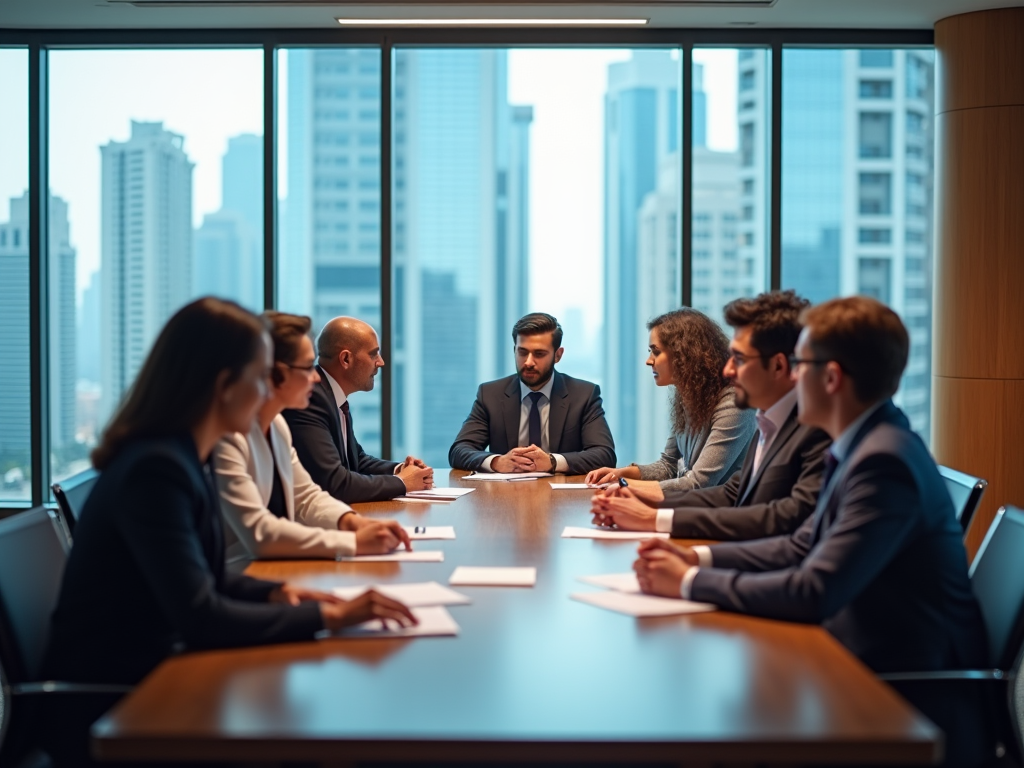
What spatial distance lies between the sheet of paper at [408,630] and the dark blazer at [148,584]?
3.2 inches

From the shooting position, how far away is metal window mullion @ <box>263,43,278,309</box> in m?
6.89

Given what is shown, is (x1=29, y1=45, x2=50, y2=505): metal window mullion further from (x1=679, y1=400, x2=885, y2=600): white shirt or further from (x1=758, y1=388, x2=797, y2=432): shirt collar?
(x1=679, y1=400, x2=885, y2=600): white shirt

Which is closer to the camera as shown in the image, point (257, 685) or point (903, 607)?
point (257, 685)

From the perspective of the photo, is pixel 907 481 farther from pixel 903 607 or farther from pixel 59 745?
pixel 59 745

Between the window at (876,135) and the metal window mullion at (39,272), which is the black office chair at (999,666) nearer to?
the window at (876,135)

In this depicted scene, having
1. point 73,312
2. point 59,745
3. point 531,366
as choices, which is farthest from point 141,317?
point 59,745

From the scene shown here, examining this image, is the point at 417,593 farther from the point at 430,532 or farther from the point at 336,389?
the point at 336,389

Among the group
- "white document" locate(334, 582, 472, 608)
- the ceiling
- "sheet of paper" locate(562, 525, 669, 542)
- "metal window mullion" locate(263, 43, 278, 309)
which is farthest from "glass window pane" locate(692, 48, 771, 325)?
"white document" locate(334, 582, 472, 608)

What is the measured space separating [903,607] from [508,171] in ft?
16.4

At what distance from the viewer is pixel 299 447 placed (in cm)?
425

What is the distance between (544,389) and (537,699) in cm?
378

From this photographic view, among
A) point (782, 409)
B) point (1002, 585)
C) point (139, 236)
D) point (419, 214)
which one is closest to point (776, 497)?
point (782, 409)

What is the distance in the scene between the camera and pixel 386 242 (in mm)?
6992

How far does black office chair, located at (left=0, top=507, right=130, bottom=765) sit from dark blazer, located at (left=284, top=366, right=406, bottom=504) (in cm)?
132
